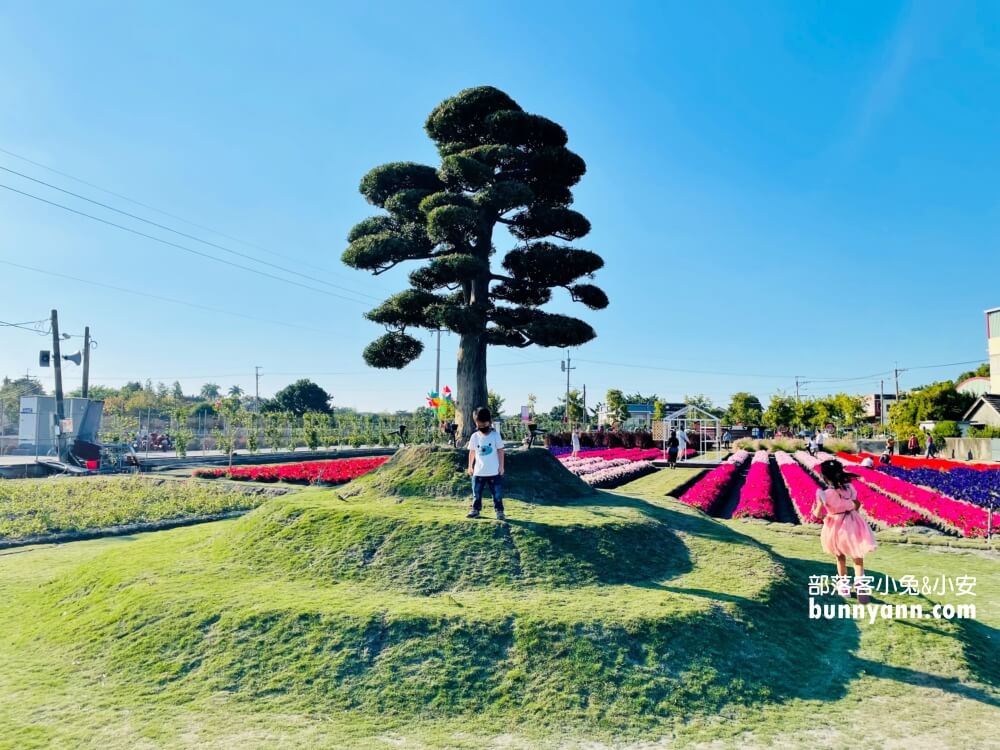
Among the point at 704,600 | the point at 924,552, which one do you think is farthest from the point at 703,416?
the point at 704,600

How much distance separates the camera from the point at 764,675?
5293mm

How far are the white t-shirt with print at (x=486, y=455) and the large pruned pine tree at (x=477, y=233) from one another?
3096mm

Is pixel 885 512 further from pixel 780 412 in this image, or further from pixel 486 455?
pixel 780 412

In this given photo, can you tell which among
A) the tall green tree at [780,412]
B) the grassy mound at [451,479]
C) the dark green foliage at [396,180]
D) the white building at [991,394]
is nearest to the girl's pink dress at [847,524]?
the grassy mound at [451,479]

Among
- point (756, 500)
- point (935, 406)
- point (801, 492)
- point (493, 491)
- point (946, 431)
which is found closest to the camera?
point (493, 491)

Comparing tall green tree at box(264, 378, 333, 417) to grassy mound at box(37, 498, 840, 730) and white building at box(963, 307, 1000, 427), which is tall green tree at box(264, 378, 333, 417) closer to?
white building at box(963, 307, 1000, 427)

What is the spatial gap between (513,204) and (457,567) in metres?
6.33

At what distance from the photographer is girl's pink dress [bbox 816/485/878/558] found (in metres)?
6.91

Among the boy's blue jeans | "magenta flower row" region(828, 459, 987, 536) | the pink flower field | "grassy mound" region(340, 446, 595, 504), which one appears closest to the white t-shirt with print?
the boy's blue jeans

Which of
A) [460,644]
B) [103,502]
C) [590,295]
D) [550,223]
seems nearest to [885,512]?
[590,295]

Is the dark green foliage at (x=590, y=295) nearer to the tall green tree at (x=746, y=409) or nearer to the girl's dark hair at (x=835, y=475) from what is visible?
the girl's dark hair at (x=835, y=475)

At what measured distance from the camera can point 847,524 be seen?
6.98 meters

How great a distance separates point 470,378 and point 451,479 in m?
2.25

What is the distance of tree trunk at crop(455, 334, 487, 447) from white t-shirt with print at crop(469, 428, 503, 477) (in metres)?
3.21
